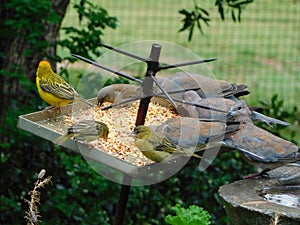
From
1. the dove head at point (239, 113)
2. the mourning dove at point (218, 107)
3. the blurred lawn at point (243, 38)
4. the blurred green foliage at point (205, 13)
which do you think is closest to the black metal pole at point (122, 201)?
the mourning dove at point (218, 107)

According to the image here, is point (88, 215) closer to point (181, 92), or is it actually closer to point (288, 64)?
point (181, 92)

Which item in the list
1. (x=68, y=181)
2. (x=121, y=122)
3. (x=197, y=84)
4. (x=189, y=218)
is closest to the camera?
(x=189, y=218)

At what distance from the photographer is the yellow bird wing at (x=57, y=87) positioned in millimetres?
4656

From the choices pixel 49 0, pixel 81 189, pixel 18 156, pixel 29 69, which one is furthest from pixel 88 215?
pixel 49 0

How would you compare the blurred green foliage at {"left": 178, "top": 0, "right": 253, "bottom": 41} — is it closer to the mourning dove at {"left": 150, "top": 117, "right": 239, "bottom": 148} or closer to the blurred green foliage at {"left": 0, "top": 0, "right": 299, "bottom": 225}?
the blurred green foliage at {"left": 0, "top": 0, "right": 299, "bottom": 225}

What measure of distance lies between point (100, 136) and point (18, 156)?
9.80ft

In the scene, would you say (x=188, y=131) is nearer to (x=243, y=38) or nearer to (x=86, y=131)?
(x=86, y=131)

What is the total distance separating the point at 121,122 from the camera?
4109mm

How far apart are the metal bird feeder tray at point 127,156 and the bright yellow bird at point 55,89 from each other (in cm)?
29

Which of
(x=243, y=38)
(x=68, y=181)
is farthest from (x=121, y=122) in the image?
(x=243, y=38)

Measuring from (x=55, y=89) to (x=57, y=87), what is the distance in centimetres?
2

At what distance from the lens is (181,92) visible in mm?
4223

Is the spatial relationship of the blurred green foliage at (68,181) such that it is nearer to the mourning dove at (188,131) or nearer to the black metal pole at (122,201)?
the black metal pole at (122,201)

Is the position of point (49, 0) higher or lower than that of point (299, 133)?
higher
